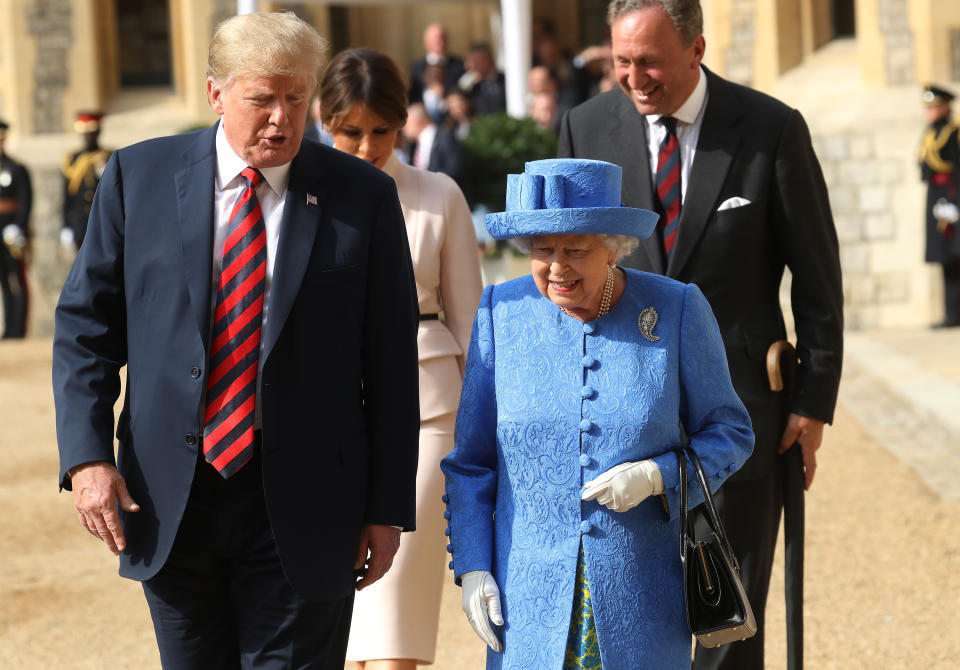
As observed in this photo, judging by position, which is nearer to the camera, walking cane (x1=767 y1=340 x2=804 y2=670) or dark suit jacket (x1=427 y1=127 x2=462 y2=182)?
walking cane (x1=767 y1=340 x2=804 y2=670)

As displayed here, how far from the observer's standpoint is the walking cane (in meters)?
3.82

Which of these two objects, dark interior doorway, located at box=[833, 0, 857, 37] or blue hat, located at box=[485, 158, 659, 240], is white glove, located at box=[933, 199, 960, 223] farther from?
blue hat, located at box=[485, 158, 659, 240]

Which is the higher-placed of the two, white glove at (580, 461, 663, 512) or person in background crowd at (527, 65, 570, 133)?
person in background crowd at (527, 65, 570, 133)

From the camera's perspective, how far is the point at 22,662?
17.4 feet

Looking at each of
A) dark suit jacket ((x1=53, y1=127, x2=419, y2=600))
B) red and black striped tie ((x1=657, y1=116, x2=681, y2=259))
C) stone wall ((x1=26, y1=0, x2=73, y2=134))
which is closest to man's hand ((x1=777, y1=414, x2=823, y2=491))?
red and black striped tie ((x1=657, y1=116, x2=681, y2=259))

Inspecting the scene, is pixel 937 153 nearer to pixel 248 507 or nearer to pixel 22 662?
pixel 22 662

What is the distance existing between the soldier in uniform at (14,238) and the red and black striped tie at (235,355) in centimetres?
1367

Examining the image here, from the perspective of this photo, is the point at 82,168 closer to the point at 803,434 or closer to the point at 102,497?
the point at 803,434

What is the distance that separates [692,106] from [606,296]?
39.2 inches

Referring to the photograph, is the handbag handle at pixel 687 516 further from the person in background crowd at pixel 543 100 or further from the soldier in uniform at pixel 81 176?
the soldier in uniform at pixel 81 176

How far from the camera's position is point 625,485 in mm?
2793

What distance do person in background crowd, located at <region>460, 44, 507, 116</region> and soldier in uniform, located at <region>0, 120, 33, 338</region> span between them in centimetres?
471

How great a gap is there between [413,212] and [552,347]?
130 cm

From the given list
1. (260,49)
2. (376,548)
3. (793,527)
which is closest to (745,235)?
(793,527)
